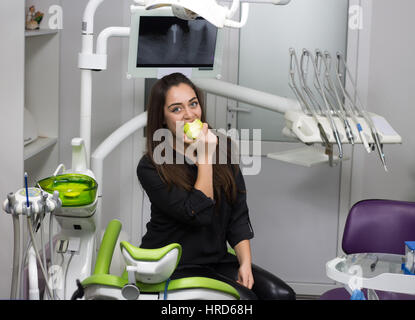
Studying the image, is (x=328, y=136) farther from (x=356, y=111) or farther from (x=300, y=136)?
(x=356, y=111)

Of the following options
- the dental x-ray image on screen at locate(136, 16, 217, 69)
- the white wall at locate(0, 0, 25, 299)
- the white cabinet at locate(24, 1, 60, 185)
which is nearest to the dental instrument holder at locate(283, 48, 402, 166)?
the dental x-ray image on screen at locate(136, 16, 217, 69)

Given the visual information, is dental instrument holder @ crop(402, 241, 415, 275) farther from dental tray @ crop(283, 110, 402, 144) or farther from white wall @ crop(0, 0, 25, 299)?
white wall @ crop(0, 0, 25, 299)

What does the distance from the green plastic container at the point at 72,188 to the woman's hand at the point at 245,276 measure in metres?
0.67

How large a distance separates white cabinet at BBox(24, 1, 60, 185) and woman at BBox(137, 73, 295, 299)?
0.95m

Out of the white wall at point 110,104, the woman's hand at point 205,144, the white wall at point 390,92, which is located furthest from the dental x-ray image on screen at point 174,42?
the white wall at point 390,92

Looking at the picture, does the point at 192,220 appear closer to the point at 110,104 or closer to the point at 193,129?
the point at 193,129

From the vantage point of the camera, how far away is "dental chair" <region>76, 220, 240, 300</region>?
1.25 metres

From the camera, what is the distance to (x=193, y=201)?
1877mm

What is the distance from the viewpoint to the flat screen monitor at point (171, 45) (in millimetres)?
1943

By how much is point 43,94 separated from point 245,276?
1.43 metres

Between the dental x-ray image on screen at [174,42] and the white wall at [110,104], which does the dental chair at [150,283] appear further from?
the white wall at [110,104]

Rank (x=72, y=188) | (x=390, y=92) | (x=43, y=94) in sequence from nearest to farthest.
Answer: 1. (x=72, y=188)
2. (x=43, y=94)
3. (x=390, y=92)

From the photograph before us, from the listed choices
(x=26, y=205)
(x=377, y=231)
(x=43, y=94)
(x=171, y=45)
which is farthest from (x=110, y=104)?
(x=26, y=205)
